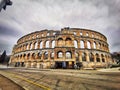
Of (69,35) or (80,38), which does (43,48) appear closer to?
(69,35)

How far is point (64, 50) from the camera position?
25.5 m

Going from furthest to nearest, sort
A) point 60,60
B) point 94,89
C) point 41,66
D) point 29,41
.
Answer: point 29,41, point 41,66, point 60,60, point 94,89

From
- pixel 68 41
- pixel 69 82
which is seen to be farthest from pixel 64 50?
pixel 69 82

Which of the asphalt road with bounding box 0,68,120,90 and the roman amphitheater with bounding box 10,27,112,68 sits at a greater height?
the roman amphitheater with bounding box 10,27,112,68

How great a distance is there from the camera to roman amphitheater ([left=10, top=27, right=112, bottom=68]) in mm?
25656

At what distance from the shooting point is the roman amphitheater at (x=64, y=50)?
25.7 metres

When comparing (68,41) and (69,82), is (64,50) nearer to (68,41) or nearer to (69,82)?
(68,41)

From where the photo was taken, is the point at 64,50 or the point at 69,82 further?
the point at 64,50

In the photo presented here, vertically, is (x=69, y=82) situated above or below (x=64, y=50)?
below

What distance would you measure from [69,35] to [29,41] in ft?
55.1

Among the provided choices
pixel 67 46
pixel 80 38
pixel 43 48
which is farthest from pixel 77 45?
pixel 43 48

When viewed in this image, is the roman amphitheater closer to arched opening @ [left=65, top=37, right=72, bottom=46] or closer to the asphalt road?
arched opening @ [left=65, top=37, right=72, bottom=46]

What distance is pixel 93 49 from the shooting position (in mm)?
29609

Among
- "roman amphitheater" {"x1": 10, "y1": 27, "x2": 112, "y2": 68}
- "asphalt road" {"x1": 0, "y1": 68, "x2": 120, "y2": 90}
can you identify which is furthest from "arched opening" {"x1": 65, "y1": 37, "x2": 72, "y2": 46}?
"asphalt road" {"x1": 0, "y1": 68, "x2": 120, "y2": 90}
